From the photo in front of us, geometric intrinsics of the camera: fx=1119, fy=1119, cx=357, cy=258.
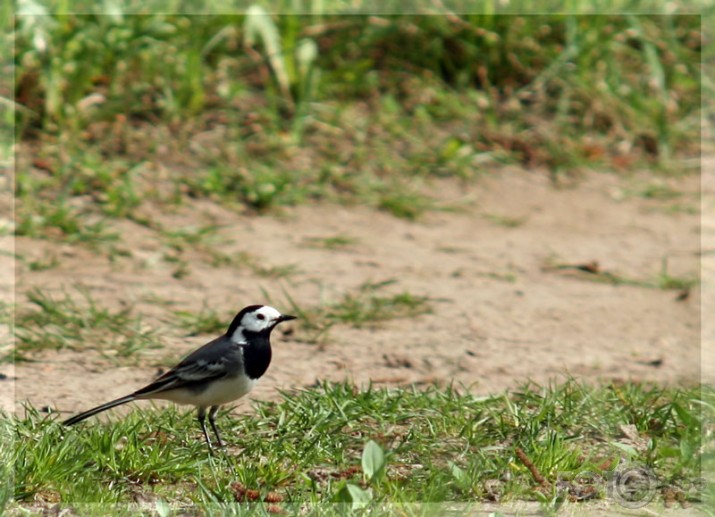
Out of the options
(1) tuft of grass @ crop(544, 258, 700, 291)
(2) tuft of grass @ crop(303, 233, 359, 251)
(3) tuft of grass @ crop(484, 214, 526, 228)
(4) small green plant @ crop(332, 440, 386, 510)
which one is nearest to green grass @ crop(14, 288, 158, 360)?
(2) tuft of grass @ crop(303, 233, 359, 251)

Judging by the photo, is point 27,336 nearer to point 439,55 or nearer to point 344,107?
→ point 344,107

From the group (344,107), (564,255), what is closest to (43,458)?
(564,255)

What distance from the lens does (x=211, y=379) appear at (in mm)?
4375

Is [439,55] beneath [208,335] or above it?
above

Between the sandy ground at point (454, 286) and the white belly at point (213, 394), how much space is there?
24.7 inches

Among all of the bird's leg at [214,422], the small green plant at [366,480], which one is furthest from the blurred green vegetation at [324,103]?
the small green plant at [366,480]

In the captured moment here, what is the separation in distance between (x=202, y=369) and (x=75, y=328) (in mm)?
1490

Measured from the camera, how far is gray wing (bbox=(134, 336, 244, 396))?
4.36 metres

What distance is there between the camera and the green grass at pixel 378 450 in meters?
3.91

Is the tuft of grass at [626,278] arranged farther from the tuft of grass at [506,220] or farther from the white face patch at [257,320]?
the white face patch at [257,320]

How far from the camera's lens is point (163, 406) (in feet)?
15.9

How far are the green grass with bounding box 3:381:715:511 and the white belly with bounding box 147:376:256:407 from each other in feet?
0.45

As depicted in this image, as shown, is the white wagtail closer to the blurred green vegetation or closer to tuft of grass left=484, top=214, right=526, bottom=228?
the blurred green vegetation

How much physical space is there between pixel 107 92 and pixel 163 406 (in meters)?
3.55
